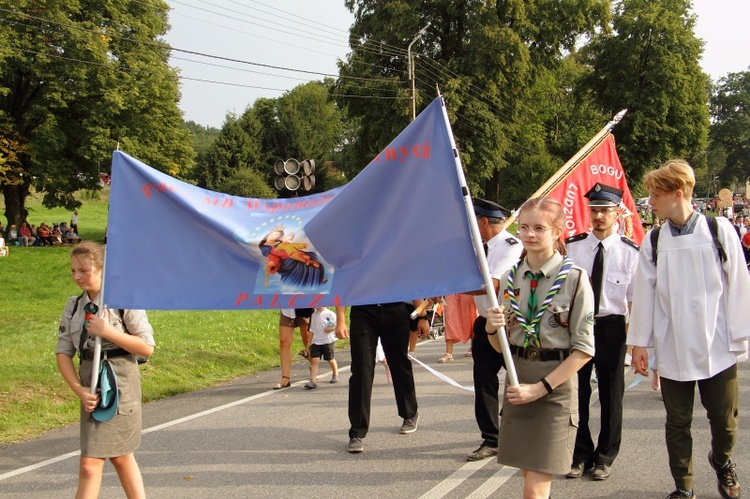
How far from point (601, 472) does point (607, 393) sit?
1.80 feet

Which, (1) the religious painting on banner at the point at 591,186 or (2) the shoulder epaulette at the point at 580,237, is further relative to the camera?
(1) the religious painting on banner at the point at 591,186

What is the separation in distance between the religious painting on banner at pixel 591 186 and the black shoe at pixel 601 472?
259cm

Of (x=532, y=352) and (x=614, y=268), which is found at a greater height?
(x=614, y=268)

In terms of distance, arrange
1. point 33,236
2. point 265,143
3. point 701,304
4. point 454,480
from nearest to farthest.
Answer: point 701,304, point 454,480, point 33,236, point 265,143

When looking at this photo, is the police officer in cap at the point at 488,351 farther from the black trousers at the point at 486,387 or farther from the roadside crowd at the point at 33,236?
the roadside crowd at the point at 33,236

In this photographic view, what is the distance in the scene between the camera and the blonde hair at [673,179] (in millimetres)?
4488

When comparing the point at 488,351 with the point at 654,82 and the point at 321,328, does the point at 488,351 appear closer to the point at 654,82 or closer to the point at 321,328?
the point at 321,328

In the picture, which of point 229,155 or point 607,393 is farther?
point 229,155

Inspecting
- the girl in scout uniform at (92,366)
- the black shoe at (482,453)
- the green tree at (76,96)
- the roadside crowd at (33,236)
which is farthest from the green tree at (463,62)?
the girl in scout uniform at (92,366)

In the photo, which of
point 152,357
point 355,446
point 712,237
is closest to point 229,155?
point 152,357

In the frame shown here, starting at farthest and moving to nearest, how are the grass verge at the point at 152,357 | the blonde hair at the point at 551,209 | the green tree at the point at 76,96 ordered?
the green tree at the point at 76,96, the grass verge at the point at 152,357, the blonde hair at the point at 551,209

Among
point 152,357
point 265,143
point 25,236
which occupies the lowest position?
point 152,357

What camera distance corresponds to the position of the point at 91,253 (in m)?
4.23

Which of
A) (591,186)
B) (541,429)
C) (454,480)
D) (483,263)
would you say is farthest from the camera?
(591,186)
